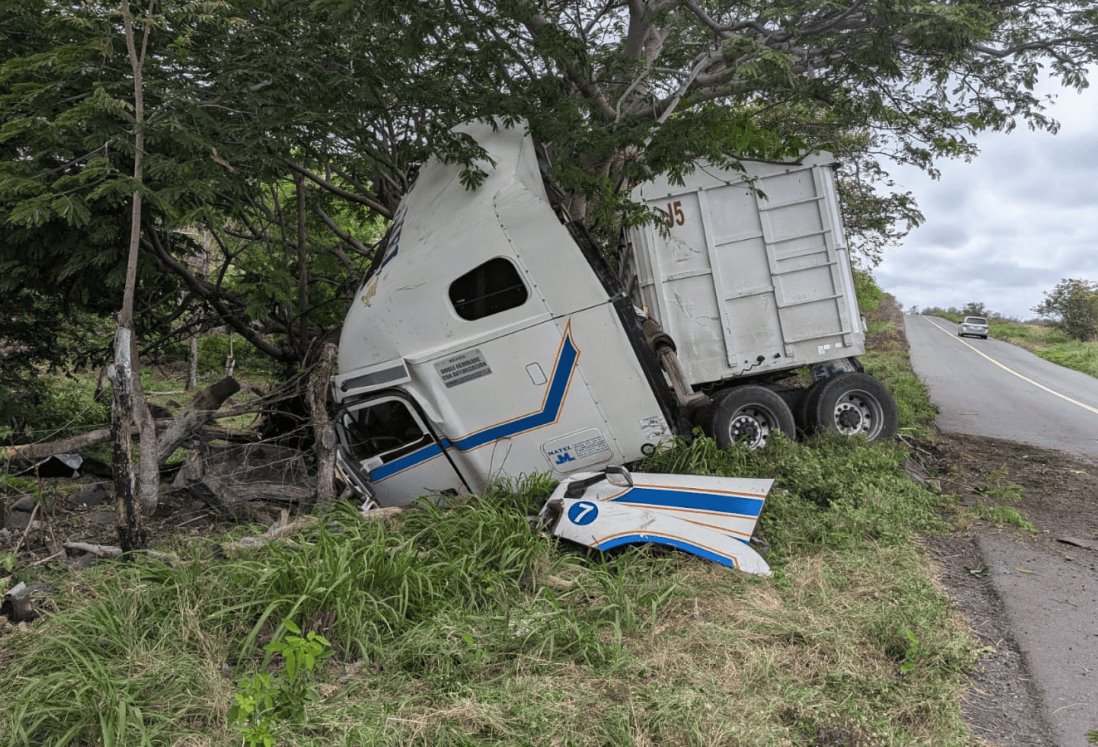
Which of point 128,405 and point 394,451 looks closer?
point 128,405

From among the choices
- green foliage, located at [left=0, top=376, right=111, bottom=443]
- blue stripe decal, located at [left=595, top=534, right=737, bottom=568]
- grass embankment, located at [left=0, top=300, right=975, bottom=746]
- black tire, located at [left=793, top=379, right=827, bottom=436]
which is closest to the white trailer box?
black tire, located at [left=793, top=379, right=827, bottom=436]

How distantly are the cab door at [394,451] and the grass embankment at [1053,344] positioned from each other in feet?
77.5

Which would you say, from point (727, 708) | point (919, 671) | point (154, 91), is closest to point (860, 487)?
point (919, 671)

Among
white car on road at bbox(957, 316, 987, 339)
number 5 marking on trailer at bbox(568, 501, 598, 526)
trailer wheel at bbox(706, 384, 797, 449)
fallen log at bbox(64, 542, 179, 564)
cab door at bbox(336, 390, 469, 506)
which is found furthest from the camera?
white car on road at bbox(957, 316, 987, 339)

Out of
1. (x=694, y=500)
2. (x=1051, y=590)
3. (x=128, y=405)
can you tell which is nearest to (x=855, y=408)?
(x=1051, y=590)

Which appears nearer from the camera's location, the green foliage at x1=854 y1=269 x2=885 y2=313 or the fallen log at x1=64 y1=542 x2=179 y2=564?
the fallen log at x1=64 y1=542 x2=179 y2=564

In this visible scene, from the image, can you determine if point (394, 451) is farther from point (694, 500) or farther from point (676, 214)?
point (676, 214)

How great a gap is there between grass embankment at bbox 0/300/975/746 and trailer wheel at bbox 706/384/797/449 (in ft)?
7.43

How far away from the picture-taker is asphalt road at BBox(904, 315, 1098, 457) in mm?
11297

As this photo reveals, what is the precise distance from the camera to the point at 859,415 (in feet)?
26.4

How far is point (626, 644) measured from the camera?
13.0 ft

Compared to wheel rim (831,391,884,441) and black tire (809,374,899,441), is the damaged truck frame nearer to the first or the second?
black tire (809,374,899,441)

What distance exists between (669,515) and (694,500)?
261 millimetres

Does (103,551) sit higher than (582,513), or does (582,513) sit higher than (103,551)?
(103,551)
